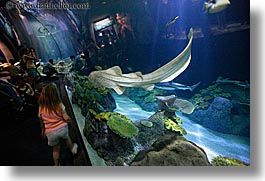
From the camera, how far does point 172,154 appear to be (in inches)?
73.6

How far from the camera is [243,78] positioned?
5.92 ft

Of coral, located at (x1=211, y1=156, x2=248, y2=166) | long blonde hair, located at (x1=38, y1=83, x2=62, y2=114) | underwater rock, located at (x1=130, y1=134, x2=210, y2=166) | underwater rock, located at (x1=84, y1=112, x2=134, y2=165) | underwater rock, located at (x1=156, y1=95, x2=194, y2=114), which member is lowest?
coral, located at (x1=211, y1=156, x2=248, y2=166)

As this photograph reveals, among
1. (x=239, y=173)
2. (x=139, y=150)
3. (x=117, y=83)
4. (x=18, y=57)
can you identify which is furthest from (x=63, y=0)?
(x=239, y=173)

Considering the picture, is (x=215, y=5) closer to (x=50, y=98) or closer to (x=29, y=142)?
(x=50, y=98)

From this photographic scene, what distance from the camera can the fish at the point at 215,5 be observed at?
1784 millimetres

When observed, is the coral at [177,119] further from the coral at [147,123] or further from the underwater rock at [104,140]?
the underwater rock at [104,140]

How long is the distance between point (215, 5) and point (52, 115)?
1015 millimetres

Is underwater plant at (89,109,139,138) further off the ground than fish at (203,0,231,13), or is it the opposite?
fish at (203,0,231,13)

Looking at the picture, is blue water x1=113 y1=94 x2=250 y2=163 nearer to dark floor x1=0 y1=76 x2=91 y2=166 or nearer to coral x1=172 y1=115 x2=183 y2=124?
coral x1=172 y1=115 x2=183 y2=124

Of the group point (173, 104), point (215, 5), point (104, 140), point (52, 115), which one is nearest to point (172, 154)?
point (173, 104)

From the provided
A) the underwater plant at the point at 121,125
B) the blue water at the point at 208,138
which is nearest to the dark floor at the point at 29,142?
the underwater plant at the point at 121,125

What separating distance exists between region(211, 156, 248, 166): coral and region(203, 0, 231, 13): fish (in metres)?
0.75

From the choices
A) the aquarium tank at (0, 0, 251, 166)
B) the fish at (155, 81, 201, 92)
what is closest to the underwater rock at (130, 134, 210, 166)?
the aquarium tank at (0, 0, 251, 166)

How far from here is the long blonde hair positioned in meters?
1.89
